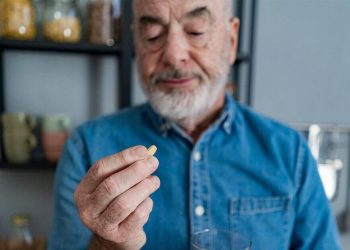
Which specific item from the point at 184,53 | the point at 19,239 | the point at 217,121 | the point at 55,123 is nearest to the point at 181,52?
the point at 184,53

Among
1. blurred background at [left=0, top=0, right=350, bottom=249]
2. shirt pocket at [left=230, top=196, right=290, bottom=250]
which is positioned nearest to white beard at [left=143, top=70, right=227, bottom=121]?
shirt pocket at [left=230, top=196, right=290, bottom=250]

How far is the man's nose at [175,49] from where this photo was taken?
0.63m

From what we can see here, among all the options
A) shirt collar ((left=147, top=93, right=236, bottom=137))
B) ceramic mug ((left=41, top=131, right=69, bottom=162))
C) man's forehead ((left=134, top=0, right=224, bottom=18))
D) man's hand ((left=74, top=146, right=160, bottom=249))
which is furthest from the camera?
ceramic mug ((left=41, top=131, right=69, bottom=162))

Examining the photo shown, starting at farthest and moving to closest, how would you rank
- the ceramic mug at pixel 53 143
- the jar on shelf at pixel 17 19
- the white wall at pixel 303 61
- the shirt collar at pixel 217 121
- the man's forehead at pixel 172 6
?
the white wall at pixel 303 61 < the ceramic mug at pixel 53 143 < the jar on shelf at pixel 17 19 < the shirt collar at pixel 217 121 < the man's forehead at pixel 172 6

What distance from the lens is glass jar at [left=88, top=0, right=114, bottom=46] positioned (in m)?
1.05

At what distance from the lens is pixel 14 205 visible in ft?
4.13

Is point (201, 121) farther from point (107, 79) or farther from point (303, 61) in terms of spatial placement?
point (303, 61)

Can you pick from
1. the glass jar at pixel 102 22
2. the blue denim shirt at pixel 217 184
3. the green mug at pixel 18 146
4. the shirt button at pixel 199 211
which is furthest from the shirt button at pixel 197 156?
the green mug at pixel 18 146

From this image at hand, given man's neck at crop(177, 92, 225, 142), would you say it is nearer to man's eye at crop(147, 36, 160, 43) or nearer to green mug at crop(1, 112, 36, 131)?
man's eye at crop(147, 36, 160, 43)

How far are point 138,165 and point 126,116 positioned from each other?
1.28 feet

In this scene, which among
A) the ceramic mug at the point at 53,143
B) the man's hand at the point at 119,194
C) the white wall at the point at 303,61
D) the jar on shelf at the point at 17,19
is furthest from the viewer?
the white wall at the point at 303,61

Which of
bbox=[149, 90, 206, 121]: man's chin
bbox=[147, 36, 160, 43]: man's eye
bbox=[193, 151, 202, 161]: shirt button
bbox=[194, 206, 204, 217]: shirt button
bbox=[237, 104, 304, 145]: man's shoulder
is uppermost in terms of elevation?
bbox=[147, 36, 160, 43]: man's eye

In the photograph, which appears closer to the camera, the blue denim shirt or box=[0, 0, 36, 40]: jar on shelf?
the blue denim shirt

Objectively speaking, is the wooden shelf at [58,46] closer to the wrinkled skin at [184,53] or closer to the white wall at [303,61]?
the wrinkled skin at [184,53]
